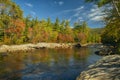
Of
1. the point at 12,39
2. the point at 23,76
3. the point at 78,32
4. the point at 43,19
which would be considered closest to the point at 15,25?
the point at 12,39

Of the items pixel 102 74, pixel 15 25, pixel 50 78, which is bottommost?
pixel 50 78

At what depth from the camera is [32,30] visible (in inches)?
3595

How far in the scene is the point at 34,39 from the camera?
91562mm

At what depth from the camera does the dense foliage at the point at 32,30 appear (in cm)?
7088

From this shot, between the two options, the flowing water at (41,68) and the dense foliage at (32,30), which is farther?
the dense foliage at (32,30)

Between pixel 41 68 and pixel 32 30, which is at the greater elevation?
pixel 32 30

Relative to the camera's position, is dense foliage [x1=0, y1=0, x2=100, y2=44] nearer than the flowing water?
No

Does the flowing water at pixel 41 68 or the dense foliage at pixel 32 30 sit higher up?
the dense foliage at pixel 32 30

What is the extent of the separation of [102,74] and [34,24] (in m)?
86.9

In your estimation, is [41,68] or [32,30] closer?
[41,68]

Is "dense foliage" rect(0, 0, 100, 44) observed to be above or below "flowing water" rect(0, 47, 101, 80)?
above

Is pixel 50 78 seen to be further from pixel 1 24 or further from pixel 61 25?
pixel 61 25

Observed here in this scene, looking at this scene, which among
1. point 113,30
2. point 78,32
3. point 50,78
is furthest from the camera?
point 78,32

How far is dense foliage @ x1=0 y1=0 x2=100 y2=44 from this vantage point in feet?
233
